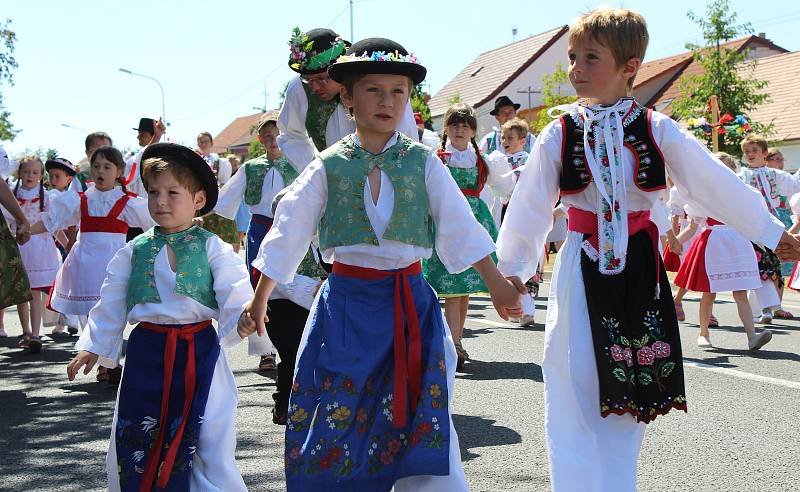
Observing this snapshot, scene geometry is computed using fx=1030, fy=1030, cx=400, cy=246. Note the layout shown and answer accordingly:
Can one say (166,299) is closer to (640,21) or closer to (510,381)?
(640,21)

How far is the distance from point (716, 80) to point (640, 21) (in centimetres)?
2584

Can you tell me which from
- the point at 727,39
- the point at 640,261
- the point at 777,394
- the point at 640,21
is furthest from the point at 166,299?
the point at 727,39

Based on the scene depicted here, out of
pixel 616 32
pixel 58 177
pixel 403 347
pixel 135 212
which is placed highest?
pixel 616 32

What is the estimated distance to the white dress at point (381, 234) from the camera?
12.3 ft

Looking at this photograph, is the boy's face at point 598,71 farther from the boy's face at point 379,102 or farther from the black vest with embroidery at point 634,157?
the boy's face at point 379,102

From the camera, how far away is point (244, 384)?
782cm

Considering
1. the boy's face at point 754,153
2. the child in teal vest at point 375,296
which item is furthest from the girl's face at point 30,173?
the child in teal vest at point 375,296

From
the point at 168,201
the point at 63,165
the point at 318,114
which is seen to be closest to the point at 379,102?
the point at 168,201

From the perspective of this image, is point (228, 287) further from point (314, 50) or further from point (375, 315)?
point (314, 50)

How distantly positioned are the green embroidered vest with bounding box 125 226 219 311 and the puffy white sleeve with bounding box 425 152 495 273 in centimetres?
114

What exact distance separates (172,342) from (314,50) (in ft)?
6.51

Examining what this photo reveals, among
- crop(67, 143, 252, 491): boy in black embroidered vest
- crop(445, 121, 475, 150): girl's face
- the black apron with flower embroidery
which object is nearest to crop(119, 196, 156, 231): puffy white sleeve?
crop(445, 121, 475, 150): girl's face

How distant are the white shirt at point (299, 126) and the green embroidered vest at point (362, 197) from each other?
6.02 feet

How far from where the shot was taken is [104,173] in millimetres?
8188
